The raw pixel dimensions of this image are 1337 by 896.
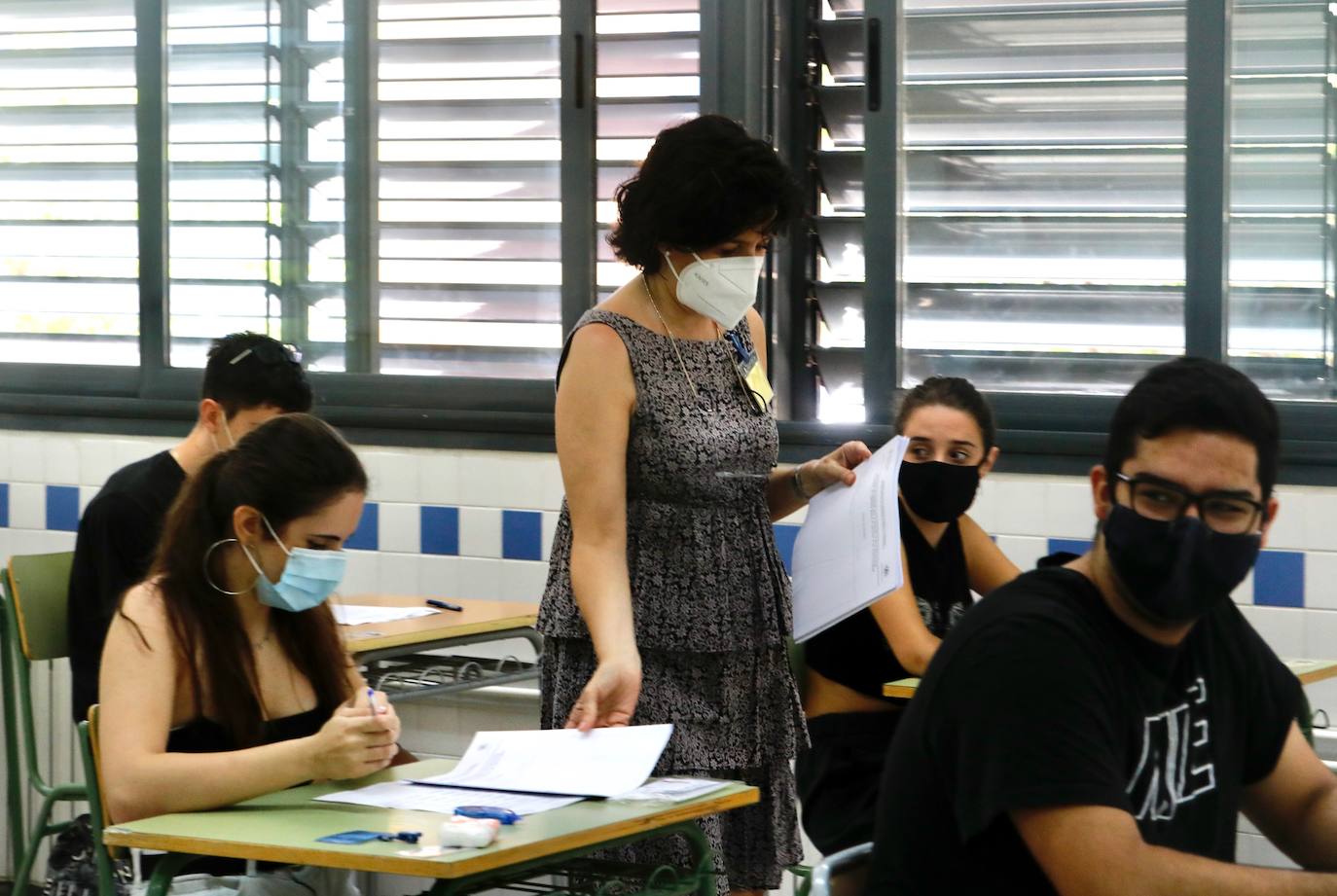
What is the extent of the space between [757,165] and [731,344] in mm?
286

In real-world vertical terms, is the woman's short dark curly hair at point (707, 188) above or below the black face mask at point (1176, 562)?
above

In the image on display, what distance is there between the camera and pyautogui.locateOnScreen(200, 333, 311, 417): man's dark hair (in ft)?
10.6

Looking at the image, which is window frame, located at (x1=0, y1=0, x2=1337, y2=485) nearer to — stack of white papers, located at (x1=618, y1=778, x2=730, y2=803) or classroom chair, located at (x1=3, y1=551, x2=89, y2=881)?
classroom chair, located at (x1=3, y1=551, x2=89, y2=881)

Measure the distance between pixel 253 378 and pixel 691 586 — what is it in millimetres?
1223

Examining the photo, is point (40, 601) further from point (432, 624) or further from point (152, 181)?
point (152, 181)

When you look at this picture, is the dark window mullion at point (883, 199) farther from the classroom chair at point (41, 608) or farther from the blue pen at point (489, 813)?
the blue pen at point (489, 813)

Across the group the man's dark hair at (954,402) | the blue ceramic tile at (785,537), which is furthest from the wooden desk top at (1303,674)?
the blue ceramic tile at (785,537)

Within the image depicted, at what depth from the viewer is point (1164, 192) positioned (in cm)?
355

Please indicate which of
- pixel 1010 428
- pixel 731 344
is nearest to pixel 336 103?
pixel 1010 428

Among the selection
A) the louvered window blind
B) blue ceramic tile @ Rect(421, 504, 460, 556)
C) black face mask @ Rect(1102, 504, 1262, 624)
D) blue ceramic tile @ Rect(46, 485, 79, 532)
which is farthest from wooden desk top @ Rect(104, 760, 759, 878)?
blue ceramic tile @ Rect(46, 485, 79, 532)

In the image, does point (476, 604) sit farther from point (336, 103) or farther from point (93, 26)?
point (93, 26)

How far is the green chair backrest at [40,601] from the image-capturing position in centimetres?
343

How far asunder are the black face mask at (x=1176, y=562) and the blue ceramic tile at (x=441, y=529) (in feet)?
8.75

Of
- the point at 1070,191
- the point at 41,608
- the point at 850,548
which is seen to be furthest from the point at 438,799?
the point at 1070,191
